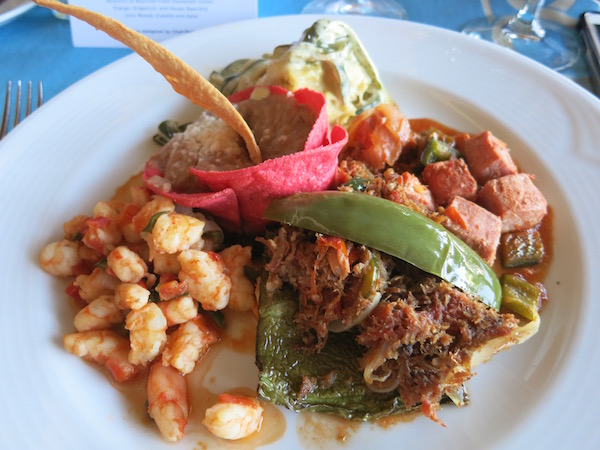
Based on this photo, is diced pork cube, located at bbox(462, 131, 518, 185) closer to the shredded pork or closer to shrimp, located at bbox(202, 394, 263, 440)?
the shredded pork

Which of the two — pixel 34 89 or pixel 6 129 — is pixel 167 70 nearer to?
pixel 6 129

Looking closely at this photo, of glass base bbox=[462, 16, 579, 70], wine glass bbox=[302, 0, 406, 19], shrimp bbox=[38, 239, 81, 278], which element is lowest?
shrimp bbox=[38, 239, 81, 278]

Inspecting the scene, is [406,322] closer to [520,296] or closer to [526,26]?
[520,296]

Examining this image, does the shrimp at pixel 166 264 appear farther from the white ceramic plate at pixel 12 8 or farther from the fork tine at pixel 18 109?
the white ceramic plate at pixel 12 8

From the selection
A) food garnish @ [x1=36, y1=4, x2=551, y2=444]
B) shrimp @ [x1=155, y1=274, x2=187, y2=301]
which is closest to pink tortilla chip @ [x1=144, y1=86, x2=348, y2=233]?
food garnish @ [x1=36, y1=4, x2=551, y2=444]

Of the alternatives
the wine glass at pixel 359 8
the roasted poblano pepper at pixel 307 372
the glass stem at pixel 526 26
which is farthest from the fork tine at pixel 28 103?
the glass stem at pixel 526 26

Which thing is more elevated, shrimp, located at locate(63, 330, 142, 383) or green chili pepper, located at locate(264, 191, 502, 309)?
green chili pepper, located at locate(264, 191, 502, 309)

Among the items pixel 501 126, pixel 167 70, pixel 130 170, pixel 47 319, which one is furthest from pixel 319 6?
pixel 47 319
